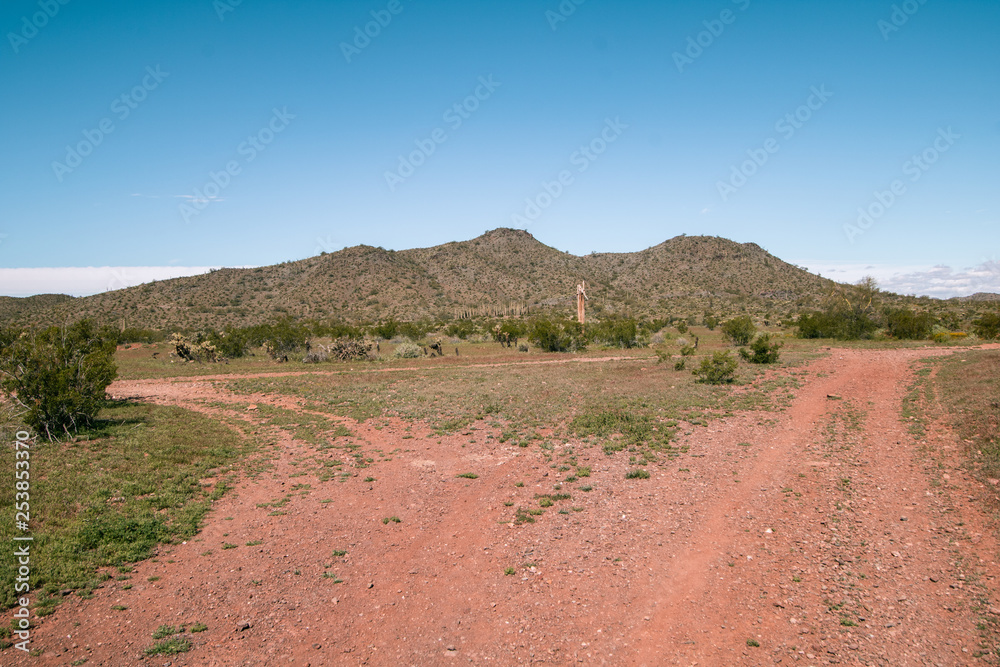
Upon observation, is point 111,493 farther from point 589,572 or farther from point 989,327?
point 989,327

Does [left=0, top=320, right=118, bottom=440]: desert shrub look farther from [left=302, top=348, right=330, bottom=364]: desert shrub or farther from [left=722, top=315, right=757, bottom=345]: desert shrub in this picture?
[left=722, top=315, right=757, bottom=345]: desert shrub

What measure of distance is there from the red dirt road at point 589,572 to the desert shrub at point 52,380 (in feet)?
17.9

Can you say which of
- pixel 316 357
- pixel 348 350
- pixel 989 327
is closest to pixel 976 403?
pixel 989 327

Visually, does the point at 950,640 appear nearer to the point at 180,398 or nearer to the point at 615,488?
the point at 615,488

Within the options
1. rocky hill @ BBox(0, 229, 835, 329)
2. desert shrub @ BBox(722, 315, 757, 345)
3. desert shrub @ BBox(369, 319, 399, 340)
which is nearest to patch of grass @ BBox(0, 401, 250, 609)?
desert shrub @ BBox(369, 319, 399, 340)

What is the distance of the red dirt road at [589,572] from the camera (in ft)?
16.3

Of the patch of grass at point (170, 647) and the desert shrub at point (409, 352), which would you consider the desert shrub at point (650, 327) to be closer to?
the desert shrub at point (409, 352)

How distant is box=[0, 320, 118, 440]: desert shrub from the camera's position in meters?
11.7

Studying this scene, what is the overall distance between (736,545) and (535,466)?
445cm

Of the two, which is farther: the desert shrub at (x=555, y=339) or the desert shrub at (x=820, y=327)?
the desert shrub at (x=820, y=327)

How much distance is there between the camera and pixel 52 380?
1173 centimetres

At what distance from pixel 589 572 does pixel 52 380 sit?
12.5 meters

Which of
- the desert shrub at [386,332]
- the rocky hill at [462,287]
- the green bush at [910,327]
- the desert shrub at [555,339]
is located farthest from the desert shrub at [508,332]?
the rocky hill at [462,287]

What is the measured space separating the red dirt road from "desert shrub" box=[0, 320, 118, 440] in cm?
547
